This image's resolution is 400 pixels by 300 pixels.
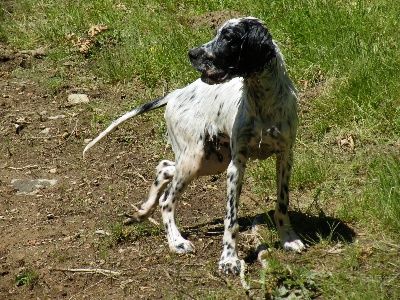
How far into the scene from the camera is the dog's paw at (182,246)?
215 inches

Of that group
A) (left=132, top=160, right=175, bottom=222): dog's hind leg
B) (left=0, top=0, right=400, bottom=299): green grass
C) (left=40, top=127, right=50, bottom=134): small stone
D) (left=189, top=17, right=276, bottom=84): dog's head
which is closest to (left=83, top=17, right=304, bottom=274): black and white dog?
(left=189, top=17, right=276, bottom=84): dog's head

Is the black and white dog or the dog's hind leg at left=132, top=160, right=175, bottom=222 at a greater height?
the black and white dog

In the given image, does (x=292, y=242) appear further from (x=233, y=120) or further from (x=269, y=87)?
(x=269, y=87)

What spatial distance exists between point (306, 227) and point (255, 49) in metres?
1.56

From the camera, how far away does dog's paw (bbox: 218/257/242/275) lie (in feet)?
16.3

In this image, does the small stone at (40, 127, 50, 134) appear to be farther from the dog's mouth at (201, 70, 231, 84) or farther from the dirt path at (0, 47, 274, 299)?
the dog's mouth at (201, 70, 231, 84)

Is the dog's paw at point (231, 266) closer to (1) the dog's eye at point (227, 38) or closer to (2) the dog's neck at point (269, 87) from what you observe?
(2) the dog's neck at point (269, 87)

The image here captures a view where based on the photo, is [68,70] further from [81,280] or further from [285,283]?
[285,283]

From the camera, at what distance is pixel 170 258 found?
5.35 meters

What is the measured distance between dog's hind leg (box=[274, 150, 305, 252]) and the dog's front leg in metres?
0.32

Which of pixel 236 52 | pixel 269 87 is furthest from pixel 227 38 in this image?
pixel 269 87

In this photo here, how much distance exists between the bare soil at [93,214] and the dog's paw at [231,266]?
0.18ft

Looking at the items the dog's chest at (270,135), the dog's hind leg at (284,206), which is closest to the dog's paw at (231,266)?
the dog's hind leg at (284,206)

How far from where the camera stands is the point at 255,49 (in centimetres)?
479
